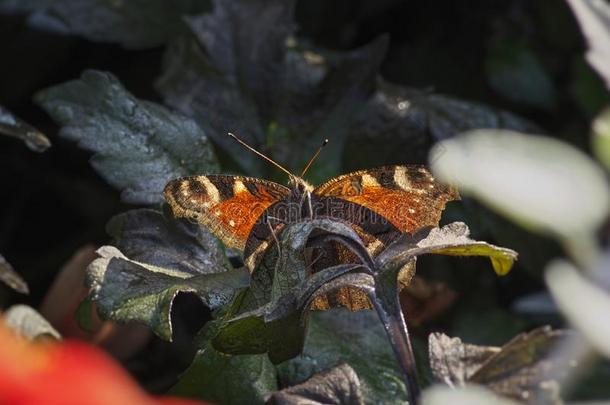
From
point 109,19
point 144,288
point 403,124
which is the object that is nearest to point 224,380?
point 144,288

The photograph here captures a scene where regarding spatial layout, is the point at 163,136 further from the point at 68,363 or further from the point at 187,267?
the point at 68,363

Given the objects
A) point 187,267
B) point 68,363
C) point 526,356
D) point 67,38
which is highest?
point 68,363

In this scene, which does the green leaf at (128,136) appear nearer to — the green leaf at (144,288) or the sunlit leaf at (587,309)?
the green leaf at (144,288)

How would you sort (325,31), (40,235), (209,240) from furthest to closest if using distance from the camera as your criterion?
(325,31), (40,235), (209,240)

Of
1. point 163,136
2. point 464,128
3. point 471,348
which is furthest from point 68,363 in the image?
point 464,128

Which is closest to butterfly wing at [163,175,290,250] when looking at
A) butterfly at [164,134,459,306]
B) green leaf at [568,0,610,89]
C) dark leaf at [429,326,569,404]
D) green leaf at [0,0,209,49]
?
butterfly at [164,134,459,306]

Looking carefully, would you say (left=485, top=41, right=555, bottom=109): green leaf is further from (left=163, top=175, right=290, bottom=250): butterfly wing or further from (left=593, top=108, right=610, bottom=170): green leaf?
(left=163, top=175, right=290, bottom=250): butterfly wing

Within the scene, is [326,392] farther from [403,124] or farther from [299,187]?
[403,124]
